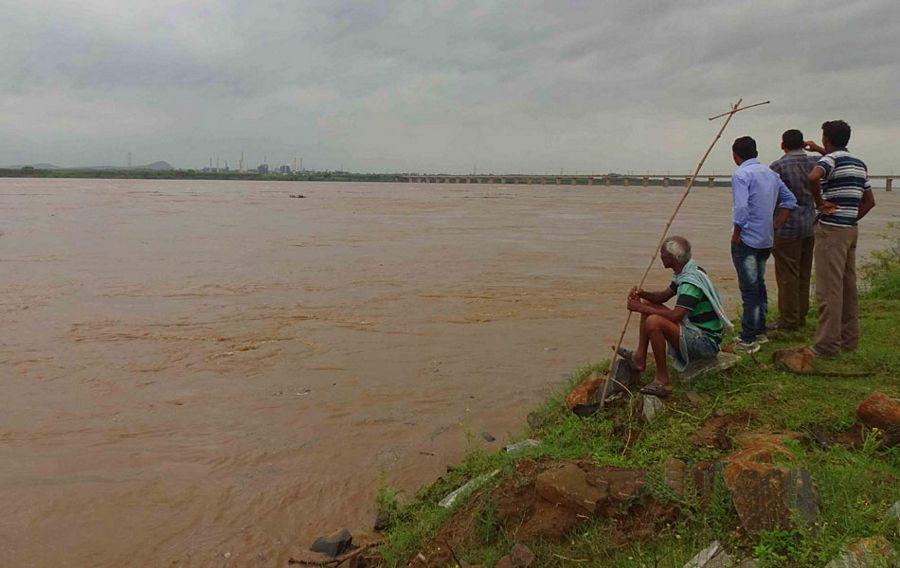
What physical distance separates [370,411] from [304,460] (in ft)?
3.97

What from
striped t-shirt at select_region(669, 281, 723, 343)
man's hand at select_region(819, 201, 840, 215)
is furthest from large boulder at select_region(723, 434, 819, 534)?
man's hand at select_region(819, 201, 840, 215)

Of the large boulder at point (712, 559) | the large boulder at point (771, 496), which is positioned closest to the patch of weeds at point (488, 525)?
the large boulder at point (712, 559)

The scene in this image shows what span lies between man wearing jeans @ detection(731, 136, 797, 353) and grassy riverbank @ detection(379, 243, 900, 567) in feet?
1.18

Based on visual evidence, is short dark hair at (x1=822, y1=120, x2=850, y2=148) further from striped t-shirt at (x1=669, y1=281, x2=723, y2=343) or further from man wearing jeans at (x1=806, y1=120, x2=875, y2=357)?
striped t-shirt at (x1=669, y1=281, x2=723, y2=343)

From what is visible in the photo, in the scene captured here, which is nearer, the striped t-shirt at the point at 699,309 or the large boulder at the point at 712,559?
the large boulder at the point at 712,559

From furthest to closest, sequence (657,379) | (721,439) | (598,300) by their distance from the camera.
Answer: (598,300), (657,379), (721,439)

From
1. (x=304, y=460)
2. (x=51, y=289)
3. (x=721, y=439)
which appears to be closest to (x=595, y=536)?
(x=721, y=439)

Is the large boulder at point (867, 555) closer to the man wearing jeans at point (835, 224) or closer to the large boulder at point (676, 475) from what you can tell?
the large boulder at point (676, 475)

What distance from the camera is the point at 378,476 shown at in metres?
5.76

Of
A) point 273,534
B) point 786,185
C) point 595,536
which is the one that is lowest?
point 273,534

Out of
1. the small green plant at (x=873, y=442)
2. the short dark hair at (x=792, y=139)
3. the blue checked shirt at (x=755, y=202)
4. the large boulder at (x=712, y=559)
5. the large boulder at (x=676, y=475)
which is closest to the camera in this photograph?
the large boulder at (x=712, y=559)

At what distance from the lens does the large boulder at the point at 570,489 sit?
3730 mm

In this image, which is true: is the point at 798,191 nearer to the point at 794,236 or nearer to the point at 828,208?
the point at 794,236

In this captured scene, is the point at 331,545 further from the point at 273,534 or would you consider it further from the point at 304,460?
the point at 304,460
